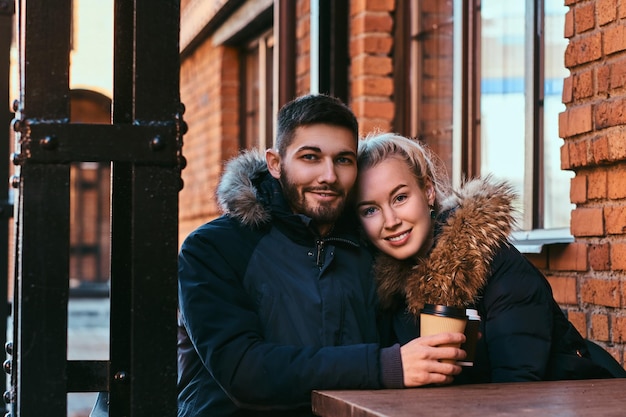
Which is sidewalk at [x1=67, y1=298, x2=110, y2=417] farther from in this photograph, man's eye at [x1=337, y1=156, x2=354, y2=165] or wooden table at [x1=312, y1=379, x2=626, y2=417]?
wooden table at [x1=312, y1=379, x2=626, y2=417]

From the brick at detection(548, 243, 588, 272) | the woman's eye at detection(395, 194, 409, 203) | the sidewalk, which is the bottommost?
the sidewalk

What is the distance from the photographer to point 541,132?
402cm

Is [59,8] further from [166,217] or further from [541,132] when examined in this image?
[541,132]

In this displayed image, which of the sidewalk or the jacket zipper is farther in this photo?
the sidewalk

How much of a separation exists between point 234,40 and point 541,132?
4613 millimetres

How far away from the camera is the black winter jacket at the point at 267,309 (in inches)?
93.0

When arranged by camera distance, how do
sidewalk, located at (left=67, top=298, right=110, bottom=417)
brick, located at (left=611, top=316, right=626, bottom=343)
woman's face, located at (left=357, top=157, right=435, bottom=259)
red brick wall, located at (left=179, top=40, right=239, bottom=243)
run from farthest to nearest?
red brick wall, located at (left=179, top=40, right=239, bottom=243), sidewalk, located at (left=67, top=298, right=110, bottom=417), brick, located at (left=611, top=316, right=626, bottom=343), woman's face, located at (left=357, top=157, right=435, bottom=259)

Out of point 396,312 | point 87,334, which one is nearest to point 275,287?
point 396,312

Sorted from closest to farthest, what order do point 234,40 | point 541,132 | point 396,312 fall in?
point 396,312
point 541,132
point 234,40

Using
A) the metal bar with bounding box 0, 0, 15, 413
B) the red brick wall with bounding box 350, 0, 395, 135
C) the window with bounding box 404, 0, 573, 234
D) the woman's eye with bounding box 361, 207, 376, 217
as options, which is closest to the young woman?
the woman's eye with bounding box 361, 207, 376, 217

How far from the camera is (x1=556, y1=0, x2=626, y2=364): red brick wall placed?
3.16 m

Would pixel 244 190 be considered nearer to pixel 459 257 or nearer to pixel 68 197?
pixel 459 257

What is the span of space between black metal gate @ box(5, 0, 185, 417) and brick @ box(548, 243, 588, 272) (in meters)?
1.93

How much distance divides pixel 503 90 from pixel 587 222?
111cm
